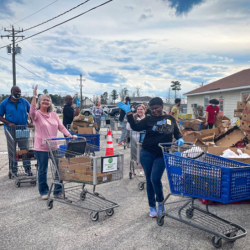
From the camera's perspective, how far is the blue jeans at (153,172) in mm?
3938

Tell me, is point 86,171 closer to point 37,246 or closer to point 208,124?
point 37,246

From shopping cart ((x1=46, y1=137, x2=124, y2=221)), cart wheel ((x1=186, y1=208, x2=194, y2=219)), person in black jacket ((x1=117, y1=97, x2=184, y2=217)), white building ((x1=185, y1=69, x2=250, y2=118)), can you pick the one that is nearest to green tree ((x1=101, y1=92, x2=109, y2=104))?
white building ((x1=185, y1=69, x2=250, y2=118))

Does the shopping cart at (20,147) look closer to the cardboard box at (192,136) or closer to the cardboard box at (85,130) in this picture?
the cardboard box at (85,130)

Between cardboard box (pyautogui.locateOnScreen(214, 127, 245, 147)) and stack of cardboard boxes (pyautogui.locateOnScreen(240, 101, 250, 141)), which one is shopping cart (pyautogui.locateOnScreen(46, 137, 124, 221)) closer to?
cardboard box (pyautogui.locateOnScreen(214, 127, 245, 147))

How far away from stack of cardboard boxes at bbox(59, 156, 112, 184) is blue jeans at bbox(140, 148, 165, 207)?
2.01 ft

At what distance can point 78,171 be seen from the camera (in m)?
4.14

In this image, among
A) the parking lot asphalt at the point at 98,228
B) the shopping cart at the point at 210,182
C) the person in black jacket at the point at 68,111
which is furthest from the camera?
the person in black jacket at the point at 68,111

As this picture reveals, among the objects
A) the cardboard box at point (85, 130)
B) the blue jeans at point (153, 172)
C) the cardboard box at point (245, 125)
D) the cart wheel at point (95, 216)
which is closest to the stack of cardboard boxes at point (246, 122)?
the cardboard box at point (245, 125)

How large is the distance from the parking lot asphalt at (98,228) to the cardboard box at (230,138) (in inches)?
98.2

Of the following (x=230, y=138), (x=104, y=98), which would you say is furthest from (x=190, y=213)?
(x=104, y=98)

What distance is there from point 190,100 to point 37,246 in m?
28.2

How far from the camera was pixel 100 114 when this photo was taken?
1295cm

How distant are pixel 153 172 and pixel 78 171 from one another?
45.8 inches

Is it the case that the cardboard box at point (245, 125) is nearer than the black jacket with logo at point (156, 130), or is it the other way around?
the black jacket with logo at point (156, 130)
